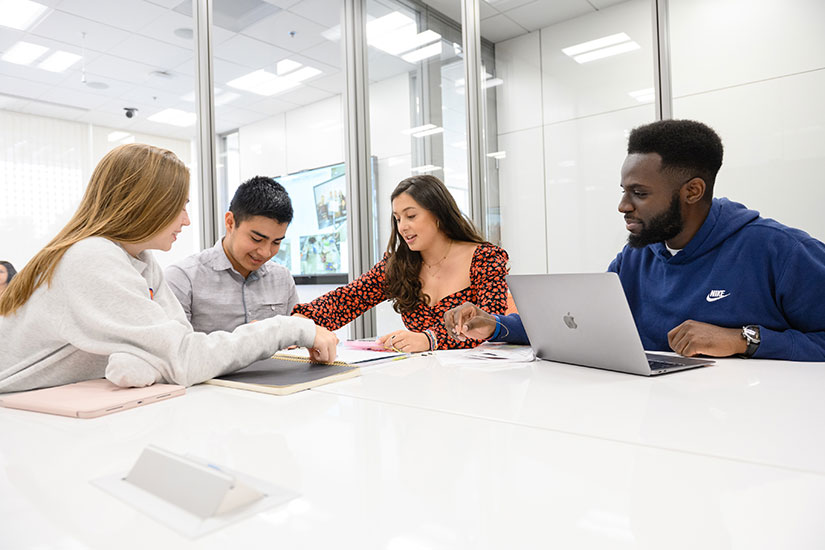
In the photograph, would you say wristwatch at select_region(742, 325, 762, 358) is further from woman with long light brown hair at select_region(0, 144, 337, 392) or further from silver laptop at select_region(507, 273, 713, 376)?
woman with long light brown hair at select_region(0, 144, 337, 392)

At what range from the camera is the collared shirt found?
82.7 inches

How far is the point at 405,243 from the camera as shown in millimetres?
2355

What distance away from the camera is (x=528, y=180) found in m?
3.61

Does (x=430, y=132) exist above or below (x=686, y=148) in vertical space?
above

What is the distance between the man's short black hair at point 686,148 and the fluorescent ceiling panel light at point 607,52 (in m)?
1.82

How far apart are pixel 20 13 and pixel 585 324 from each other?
2.79 metres

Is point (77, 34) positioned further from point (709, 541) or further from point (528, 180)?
point (709, 541)

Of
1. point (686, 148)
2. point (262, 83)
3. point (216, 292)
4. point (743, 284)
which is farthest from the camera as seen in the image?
point (262, 83)

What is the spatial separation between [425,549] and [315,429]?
0.39m

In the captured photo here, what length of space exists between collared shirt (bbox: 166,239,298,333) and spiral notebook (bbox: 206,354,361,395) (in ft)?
2.75

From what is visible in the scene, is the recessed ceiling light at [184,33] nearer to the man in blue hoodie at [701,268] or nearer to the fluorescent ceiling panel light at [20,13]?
the fluorescent ceiling panel light at [20,13]

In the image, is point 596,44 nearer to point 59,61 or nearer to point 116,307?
point 59,61

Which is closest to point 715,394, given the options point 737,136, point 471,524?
point 471,524

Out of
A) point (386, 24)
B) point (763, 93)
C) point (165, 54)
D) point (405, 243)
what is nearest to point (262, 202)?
point (405, 243)
